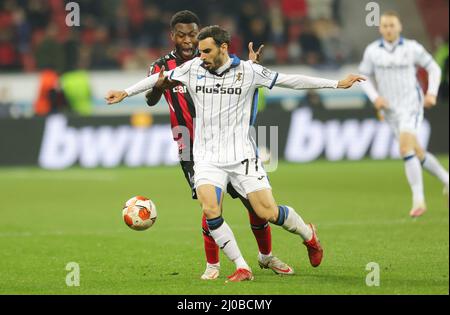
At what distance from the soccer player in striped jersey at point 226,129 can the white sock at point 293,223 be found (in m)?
0.06

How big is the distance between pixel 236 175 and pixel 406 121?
479 centimetres

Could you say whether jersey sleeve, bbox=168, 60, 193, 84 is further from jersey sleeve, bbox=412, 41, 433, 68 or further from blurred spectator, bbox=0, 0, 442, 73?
blurred spectator, bbox=0, 0, 442, 73

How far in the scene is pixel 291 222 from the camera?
7.88 meters

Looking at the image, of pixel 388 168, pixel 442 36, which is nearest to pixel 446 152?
pixel 388 168

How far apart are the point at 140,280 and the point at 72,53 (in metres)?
15.1

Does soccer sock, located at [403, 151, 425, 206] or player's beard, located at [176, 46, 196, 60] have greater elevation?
player's beard, located at [176, 46, 196, 60]

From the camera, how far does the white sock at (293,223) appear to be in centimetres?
785

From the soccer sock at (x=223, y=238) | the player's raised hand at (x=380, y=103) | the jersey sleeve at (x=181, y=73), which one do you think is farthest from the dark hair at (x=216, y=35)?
the player's raised hand at (x=380, y=103)

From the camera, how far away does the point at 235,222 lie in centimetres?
1212

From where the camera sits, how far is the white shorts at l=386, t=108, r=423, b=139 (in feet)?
39.4

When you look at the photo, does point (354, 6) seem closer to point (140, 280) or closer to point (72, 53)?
point (72, 53)

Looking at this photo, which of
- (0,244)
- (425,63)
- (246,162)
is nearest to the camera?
(246,162)

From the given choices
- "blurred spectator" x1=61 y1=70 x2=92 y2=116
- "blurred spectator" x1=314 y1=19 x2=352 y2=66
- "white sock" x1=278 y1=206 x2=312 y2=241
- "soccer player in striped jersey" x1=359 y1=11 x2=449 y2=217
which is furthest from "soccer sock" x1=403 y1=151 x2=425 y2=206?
"blurred spectator" x1=314 y1=19 x2=352 y2=66

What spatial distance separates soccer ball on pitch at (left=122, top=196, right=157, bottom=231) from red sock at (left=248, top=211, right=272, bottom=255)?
814 millimetres
